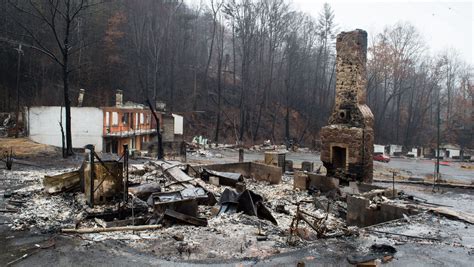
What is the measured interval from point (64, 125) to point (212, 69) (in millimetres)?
29205

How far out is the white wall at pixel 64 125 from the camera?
27.7 m

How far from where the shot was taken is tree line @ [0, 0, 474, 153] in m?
36.8

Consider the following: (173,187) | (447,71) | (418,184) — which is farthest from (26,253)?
(447,71)

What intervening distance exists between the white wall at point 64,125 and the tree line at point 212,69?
819cm

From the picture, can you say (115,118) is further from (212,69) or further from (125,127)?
(212,69)

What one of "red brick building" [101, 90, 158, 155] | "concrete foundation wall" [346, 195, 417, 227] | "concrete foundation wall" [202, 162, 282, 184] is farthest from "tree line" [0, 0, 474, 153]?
"concrete foundation wall" [346, 195, 417, 227]

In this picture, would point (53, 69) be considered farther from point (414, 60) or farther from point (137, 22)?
point (414, 60)

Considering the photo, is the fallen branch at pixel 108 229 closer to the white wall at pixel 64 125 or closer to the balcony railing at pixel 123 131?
the white wall at pixel 64 125

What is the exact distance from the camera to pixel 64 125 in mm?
27906

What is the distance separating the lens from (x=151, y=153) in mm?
28641

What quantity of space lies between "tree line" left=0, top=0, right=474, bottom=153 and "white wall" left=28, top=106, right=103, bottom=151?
8188 mm

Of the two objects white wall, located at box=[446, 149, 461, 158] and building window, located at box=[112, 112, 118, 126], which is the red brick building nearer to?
building window, located at box=[112, 112, 118, 126]

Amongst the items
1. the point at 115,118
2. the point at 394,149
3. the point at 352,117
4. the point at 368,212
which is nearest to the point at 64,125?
the point at 115,118

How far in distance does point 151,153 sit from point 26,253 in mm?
21171
